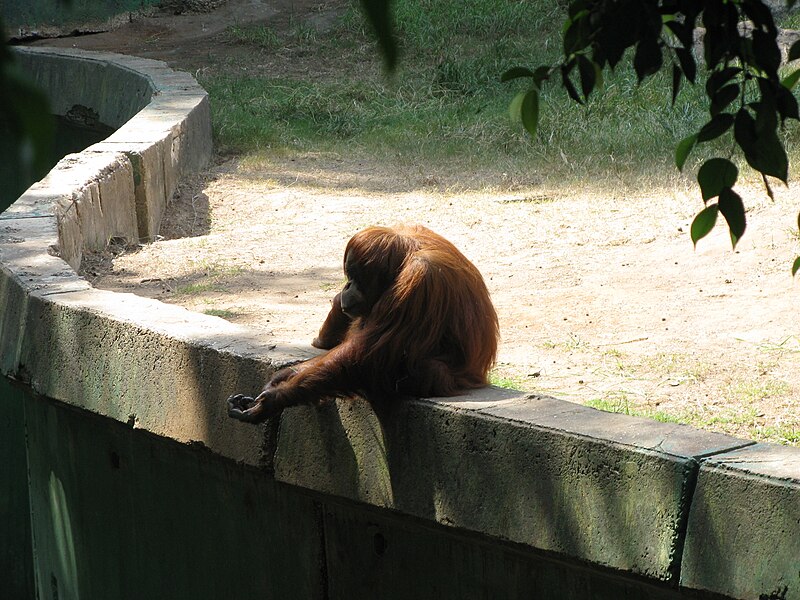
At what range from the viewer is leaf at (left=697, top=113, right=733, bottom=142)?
158 cm

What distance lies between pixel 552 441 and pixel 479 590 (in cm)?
68

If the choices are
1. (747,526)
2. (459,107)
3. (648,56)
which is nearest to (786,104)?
(648,56)

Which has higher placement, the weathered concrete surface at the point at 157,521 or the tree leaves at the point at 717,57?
the tree leaves at the point at 717,57

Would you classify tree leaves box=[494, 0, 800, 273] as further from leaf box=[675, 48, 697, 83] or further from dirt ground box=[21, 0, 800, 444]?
dirt ground box=[21, 0, 800, 444]

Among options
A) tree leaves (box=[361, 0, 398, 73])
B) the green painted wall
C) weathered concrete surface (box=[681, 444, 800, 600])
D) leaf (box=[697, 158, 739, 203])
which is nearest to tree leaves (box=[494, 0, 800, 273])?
leaf (box=[697, 158, 739, 203])

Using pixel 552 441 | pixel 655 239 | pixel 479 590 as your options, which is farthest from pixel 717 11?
pixel 655 239

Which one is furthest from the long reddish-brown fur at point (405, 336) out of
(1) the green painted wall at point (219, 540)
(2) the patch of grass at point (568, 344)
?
(2) the patch of grass at point (568, 344)

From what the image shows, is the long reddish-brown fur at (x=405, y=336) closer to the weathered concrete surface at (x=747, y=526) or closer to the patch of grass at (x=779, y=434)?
the weathered concrete surface at (x=747, y=526)

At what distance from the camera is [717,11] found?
5.12 ft

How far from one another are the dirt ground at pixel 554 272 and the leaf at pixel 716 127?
7.55ft

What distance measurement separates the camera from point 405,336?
3.17 m

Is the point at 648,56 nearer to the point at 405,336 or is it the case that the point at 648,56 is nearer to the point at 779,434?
the point at 405,336

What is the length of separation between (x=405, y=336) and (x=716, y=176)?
1616 mm

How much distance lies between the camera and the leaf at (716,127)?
5.20ft
